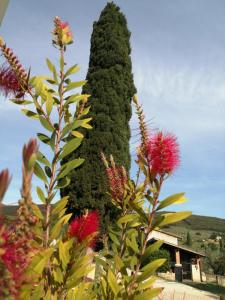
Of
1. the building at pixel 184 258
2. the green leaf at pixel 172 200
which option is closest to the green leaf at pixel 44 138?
the green leaf at pixel 172 200

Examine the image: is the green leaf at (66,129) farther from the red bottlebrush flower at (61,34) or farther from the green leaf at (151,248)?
the green leaf at (151,248)

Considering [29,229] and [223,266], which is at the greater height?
[223,266]

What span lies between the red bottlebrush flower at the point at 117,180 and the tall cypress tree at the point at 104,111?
1194 cm

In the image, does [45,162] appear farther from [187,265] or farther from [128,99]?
[187,265]

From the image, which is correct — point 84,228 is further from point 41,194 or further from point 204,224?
point 204,224

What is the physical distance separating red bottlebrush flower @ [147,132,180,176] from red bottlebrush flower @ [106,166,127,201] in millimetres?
384

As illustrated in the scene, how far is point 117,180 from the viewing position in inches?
67.9

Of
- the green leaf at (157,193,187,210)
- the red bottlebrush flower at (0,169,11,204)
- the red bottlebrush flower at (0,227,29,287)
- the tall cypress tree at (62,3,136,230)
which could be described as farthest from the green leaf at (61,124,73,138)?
the tall cypress tree at (62,3,136,230)

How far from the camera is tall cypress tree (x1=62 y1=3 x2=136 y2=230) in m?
14.2

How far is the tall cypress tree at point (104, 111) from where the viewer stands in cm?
1424

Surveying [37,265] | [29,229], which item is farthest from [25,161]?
[37,265]

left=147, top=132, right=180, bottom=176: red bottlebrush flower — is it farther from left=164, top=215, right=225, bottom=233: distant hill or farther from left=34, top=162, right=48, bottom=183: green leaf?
left=164, top=215, right=225, bottom=233: distant hill

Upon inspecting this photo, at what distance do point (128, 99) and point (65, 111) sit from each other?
47.6 feet

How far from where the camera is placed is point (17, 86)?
4.38ft
